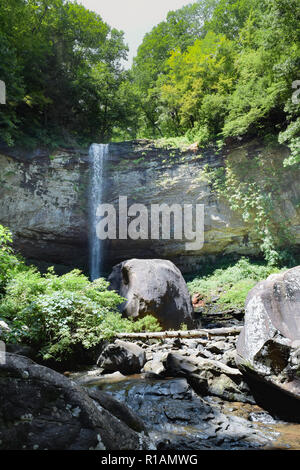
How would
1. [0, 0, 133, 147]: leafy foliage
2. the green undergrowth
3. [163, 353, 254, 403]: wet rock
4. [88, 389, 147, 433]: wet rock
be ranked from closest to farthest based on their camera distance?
1. [88, 389, 147, 433]: wet rock
2. [163, 353, 254, 403]: wet rock
3. the green undergrowth
4. [0, 0, 133, 147]: leafy foliage

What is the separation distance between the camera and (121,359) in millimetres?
4879

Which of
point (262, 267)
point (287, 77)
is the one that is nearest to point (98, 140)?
point (287, 77)

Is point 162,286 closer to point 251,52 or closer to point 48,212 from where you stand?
point 48,212

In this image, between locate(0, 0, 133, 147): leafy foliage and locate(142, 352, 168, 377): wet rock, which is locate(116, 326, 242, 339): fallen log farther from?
locate(0, 0, 133, 147): leafy foliage

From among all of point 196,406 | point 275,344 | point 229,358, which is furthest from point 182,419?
point 229,358

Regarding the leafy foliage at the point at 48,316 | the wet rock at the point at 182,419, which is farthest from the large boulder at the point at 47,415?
the leafy foliage at the point at 48,316

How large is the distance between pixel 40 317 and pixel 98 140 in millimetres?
14300

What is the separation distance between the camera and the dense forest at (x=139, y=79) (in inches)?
429

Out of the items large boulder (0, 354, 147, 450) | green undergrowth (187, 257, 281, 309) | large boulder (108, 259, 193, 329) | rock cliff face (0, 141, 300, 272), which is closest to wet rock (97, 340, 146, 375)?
large boulder (108, 259, 193, 329)

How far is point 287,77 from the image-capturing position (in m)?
10.5

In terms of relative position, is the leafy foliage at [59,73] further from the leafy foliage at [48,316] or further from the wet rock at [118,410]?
the wet rock at [118,410]

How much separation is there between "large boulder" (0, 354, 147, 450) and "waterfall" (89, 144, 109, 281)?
12.9 m

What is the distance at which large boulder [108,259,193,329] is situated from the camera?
829 centimetres

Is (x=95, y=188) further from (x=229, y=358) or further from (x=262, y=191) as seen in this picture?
(x=229, y=358)
